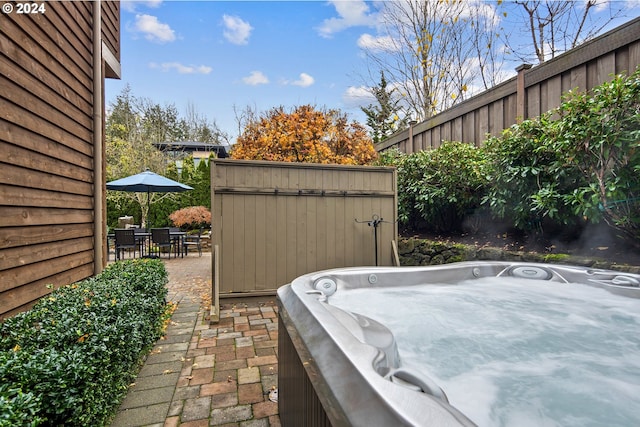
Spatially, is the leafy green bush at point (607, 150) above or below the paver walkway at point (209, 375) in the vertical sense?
above

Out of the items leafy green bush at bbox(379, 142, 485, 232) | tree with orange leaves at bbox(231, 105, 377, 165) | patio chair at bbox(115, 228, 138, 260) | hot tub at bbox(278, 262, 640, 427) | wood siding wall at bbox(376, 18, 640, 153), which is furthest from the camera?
patio chair at bbox(115, 228, 138, 260)

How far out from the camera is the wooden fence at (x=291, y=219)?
351cm

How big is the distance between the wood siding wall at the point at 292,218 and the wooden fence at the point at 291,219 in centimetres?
1

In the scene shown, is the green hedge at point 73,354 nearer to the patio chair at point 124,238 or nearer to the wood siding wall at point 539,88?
the wood siding wall at point 539,88

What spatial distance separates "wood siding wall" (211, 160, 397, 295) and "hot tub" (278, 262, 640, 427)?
1447 millimetres

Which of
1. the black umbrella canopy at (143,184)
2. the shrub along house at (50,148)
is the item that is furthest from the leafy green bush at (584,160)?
the black umbrella canopy at (143,184)

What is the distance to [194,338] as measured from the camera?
2619 millimetres

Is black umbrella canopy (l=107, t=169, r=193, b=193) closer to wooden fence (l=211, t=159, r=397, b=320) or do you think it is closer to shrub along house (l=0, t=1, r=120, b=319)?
shrub along house (l=0, t=1, r=120, b=319)

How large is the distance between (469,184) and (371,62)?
588 cm

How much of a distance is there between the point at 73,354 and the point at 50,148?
83.9 inches

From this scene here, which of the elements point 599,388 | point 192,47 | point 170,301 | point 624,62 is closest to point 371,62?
point 192,47

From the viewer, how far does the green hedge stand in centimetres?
107

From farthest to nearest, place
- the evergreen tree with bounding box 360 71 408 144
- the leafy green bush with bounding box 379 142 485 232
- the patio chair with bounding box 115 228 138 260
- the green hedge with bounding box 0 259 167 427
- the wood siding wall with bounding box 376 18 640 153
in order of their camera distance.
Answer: the evergreen tree with bounding box 360 71 408 144, the patio chair with bounding box 115 228 138 260, the leafy green bush with bounding box 379 142 485 232, the wood siding wall with bounding box 376 18 640 153, the green hedge with bounding box 0 259 167 427

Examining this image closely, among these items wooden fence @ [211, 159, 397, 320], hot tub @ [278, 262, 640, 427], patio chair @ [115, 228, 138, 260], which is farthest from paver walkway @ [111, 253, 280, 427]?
patio chair @ [115, 228, 138, 260]
